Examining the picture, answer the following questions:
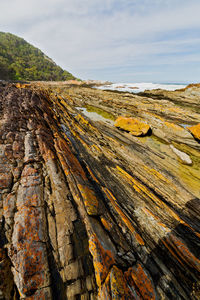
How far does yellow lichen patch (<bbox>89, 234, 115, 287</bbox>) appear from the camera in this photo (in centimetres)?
304

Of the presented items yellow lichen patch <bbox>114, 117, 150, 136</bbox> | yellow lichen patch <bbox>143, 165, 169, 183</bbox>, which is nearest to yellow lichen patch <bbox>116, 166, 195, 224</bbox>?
yellow lichen patch <bbox>143, 165, 169, 183</bbox>

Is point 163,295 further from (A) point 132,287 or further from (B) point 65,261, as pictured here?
(B) point 65,261

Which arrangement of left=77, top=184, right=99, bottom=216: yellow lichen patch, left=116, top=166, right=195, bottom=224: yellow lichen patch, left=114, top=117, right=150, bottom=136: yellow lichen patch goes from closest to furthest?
left=77, top=184, right=99, bottom=216: yellow lichen patch → left=116, top=166, right=195, bottom=224: yellow lichen patch → left=114, top=117, right=150, bottom=136: yellow lichen patch

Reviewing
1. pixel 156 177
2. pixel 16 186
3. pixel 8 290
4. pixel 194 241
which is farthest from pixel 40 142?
pixel 194 241

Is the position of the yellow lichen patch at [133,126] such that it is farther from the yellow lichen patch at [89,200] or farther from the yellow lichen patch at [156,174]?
the yellow lichen patch at [89,200]

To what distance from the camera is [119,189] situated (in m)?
6.57

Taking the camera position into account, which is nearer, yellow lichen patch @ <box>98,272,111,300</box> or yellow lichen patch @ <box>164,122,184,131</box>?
yellow lichen patch @ <box>98,272,111,300</box>

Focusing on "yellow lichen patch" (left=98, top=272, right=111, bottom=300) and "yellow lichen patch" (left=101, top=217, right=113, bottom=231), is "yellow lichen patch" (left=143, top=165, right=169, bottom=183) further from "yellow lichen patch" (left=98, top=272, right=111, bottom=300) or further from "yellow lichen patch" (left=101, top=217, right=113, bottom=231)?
"yellow lichen patch" (left=98, top=272, right=111, bottom=300)

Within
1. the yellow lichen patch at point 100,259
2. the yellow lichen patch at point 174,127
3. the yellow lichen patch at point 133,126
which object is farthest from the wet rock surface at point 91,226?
the yellow lichen patch at point 174,127

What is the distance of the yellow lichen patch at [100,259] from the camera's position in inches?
120

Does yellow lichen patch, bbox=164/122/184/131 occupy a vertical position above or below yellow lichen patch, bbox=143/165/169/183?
above

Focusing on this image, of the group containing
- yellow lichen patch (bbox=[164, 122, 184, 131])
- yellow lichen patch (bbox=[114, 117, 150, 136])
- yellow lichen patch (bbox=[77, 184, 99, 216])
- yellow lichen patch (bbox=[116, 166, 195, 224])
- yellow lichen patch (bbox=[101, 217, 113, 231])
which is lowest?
yellow lichen patch (bbox=[116, 166, 195, 224])

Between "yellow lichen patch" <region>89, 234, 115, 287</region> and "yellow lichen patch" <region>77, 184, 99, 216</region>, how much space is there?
837 millimetres

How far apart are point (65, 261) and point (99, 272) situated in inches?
38.0
